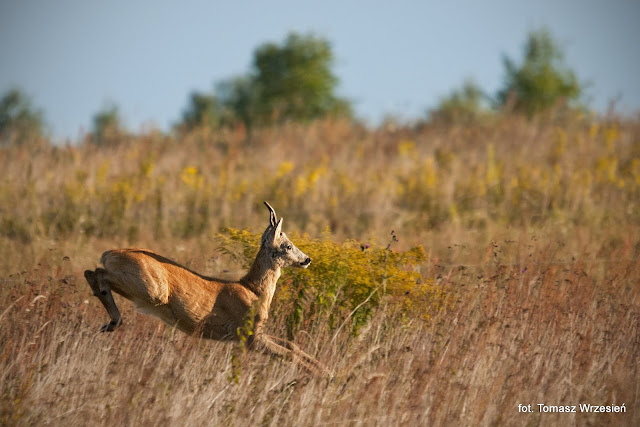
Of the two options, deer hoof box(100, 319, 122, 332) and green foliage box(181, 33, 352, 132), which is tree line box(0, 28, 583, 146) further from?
deer hoof box(100, 319, 122, 332)

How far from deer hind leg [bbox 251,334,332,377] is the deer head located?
0.82 meters

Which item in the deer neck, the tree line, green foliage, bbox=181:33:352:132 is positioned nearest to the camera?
the deer neck

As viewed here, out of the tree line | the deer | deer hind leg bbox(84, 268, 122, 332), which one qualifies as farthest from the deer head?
the tree line

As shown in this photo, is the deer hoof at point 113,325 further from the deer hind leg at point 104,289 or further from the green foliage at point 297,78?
the green foliage at point 297,78

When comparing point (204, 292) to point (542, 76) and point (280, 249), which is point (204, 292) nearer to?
point (280, 249)

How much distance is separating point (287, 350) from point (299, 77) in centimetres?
3427

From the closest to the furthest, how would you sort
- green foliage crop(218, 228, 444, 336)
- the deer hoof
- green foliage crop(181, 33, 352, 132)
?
the deer hoof
green foliage crop(218, 228, 444, 336)
green foliage crop(181, 33, 352, 132)

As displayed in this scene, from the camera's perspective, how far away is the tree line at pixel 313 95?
22.6 meters

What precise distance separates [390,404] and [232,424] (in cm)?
123

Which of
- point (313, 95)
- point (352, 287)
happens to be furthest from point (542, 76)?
point (352, 287)

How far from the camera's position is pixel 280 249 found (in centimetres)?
722

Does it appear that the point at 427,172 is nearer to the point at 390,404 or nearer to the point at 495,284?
the point at 495,284

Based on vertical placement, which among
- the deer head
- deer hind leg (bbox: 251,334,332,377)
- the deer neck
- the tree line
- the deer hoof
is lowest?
the deer hoof

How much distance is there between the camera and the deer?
6.45 m
